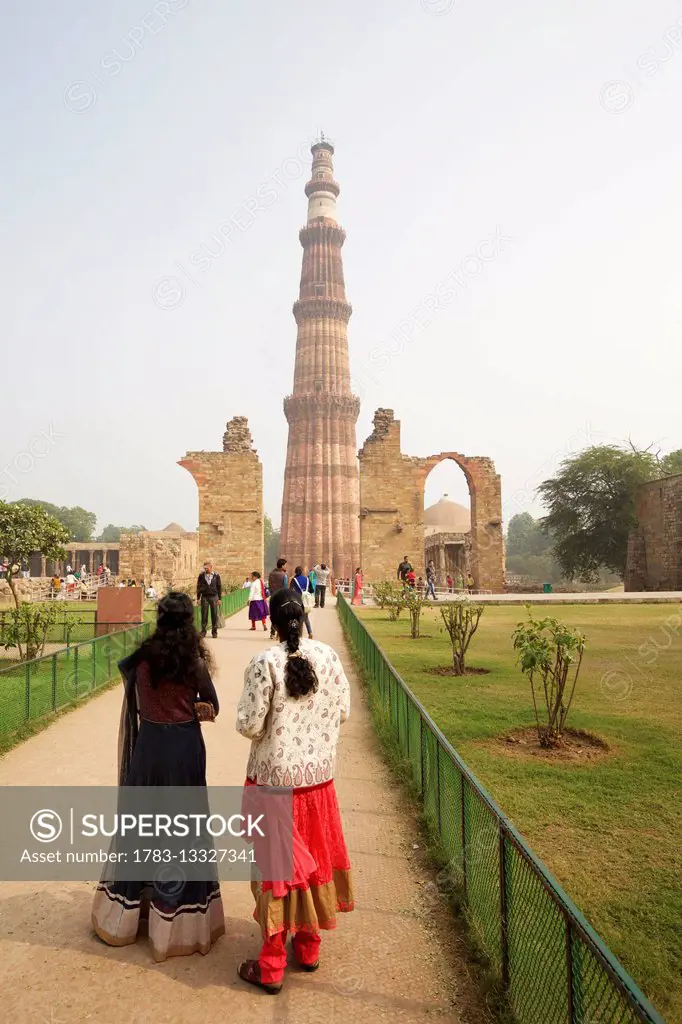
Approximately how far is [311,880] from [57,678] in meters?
5.07

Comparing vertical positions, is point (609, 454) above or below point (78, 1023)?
above

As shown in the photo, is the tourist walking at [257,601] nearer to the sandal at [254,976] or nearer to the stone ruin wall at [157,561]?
the sandal at [254,976]

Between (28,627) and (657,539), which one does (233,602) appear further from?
(657,539)

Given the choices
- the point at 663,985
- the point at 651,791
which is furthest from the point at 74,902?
the point at 651,791

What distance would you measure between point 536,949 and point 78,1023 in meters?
1.46

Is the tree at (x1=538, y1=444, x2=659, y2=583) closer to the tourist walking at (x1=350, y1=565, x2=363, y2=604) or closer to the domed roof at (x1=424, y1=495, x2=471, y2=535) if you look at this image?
the tourist walking at (x1=350, y1=565, x2=363, y2=604)

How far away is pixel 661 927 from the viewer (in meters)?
2.96

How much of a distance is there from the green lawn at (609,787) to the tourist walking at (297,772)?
1231 mm

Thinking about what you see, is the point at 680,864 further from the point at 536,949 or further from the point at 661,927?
the point at 536,949

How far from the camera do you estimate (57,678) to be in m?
6.82

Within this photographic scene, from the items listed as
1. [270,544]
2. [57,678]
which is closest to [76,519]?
[270,544]

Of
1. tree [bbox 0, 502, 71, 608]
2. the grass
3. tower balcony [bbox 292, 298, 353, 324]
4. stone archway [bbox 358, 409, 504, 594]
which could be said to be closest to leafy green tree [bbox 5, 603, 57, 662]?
the grass

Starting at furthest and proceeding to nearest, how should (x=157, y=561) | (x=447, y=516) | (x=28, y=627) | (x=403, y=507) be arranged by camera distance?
(x=447, y=516)
(x=157, y=561)
(x=403, y=507)
(x=28, y=627)

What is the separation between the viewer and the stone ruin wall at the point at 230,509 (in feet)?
83.3
